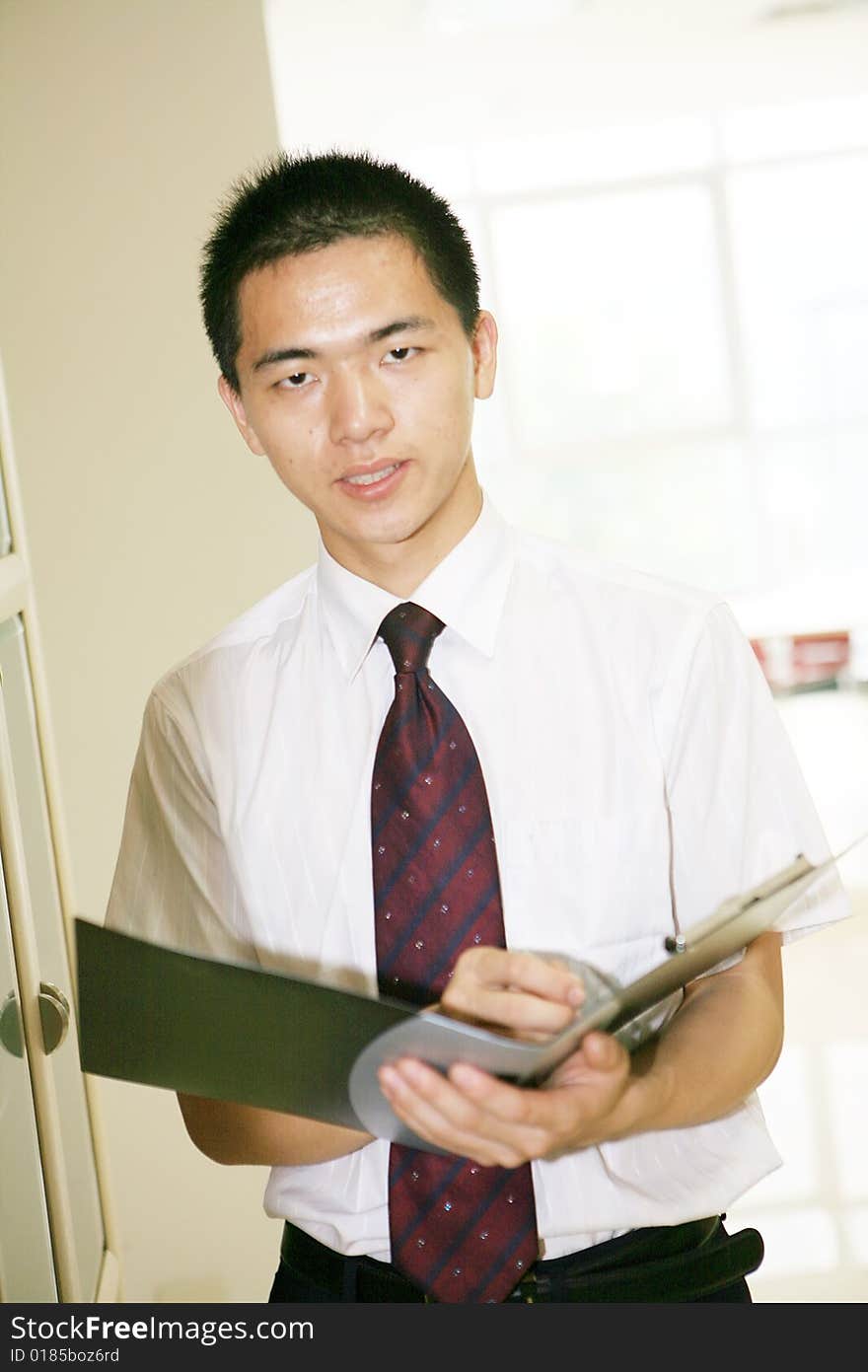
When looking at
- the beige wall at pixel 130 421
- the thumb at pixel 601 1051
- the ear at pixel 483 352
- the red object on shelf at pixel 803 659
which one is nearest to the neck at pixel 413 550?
the ear at pixel 483 352

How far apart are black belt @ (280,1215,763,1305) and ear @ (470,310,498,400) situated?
0.78 metres

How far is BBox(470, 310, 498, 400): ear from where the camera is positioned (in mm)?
1396

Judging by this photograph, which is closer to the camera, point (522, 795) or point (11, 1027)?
point (522, 795)

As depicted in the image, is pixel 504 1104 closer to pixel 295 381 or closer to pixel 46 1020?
pixel 295 381

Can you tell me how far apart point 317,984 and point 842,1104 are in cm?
304

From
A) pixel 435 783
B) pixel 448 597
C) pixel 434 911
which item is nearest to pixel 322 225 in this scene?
pixel 448 597

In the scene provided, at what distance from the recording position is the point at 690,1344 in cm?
110

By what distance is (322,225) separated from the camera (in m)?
1.26

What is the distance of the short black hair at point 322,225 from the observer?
49.9 inches

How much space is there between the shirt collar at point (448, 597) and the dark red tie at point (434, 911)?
0.02m

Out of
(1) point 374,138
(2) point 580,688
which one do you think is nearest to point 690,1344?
(2) point 580,688

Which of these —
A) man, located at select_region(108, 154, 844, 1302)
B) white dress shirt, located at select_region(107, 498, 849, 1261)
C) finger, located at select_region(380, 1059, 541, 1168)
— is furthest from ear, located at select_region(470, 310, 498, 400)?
finger, located at select_region(380, 1059, 541, 1168)

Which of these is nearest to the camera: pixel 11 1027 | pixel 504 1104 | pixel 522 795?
pixel 504 1104

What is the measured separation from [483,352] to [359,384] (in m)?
0.22
